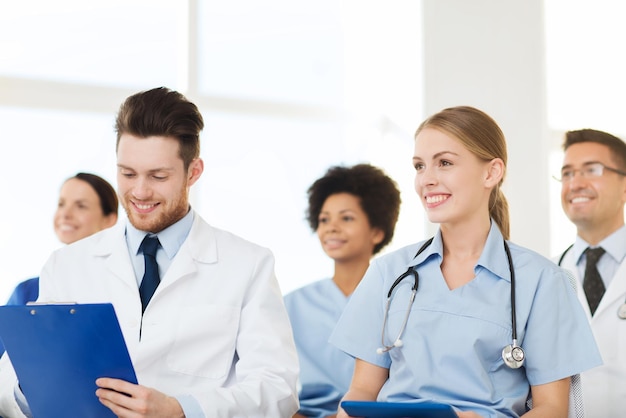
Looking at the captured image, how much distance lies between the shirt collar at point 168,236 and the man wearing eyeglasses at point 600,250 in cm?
142

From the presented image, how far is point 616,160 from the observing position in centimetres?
334

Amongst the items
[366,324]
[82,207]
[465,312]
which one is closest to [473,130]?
[465,312]

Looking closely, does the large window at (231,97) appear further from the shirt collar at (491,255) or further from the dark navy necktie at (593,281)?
the shirt collar at (491,255)

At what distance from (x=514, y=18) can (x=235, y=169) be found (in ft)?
5.68

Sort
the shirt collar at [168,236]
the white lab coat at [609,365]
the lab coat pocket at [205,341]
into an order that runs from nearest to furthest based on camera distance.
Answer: the lab coat pocket at [205,341], the shirt collar at [168,236], the white lab coat at [609,365]

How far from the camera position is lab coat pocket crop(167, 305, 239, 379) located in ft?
7.19

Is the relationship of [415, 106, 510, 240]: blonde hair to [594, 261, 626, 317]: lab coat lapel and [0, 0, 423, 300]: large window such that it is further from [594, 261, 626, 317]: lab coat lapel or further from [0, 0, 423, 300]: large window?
[0, 0, 423, 300]: large window

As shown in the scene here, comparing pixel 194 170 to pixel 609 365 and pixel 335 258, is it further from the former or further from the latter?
pixel 609 365

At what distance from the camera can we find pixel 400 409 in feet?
6.12

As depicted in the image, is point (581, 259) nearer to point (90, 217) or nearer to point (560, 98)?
point (90, 217)

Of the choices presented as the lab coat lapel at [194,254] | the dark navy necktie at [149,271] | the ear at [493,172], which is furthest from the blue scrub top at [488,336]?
the dark navy necktie at [149,271]

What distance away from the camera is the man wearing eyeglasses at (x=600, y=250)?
287 cm

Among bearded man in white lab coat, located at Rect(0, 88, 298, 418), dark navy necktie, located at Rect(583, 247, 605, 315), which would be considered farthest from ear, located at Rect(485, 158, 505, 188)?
dark navy necktie, located at Rect(583, 247, 605, 315)

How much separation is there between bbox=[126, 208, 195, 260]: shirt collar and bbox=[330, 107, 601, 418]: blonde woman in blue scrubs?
48cm
